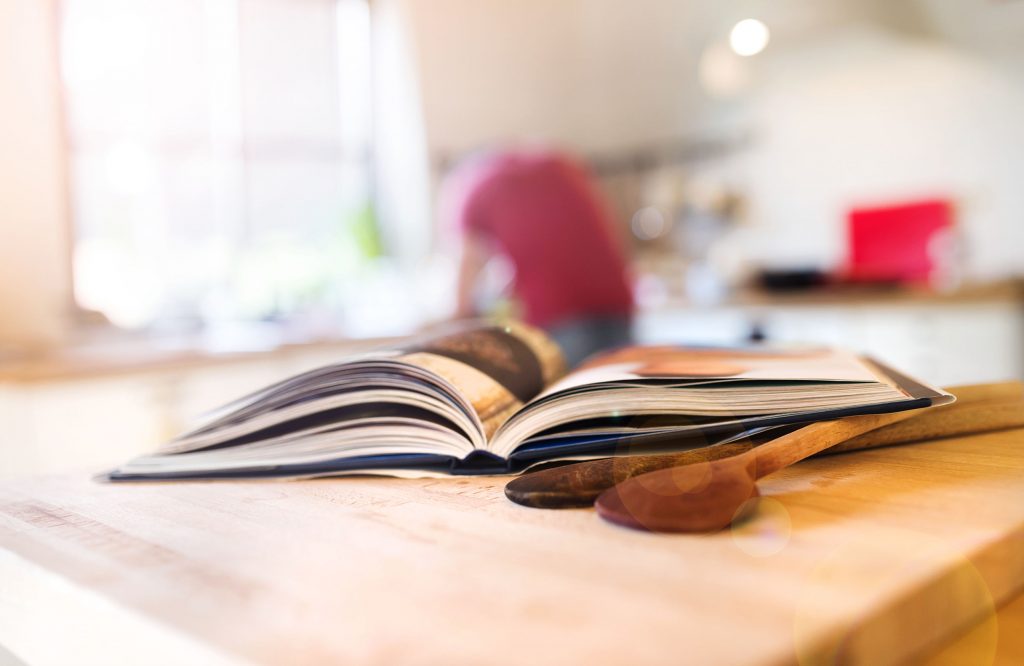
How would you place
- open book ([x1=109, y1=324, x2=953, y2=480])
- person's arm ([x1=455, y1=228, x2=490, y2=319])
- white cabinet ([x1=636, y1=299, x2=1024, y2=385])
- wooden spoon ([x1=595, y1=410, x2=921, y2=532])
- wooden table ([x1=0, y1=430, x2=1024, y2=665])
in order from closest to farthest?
wooden table ([x1=0, y1=430, x2=1024, y2=665]) → wooden spoon ([x1=595, y1=410, x2=921, y2=532]) → open book ([x1=109, y1=324, x2=953, y2=480]) → person's arm ([x1=455, y1=228, x2=490, y2=319]) → white cabinet ([x1=636, y1=299, x2=1024, y2=385])

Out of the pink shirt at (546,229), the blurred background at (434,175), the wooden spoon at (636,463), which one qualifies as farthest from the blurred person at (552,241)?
the wooden spoon at (636,463)

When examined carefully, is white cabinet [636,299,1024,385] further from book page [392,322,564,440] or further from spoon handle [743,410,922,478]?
spoon handle [743,410,922,478]

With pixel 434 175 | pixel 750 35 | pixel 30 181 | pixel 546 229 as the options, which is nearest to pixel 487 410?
pixel 546 229

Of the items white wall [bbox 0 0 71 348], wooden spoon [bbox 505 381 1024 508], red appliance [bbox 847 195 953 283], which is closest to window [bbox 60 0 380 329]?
white wall [bbox 0 0 71 348]

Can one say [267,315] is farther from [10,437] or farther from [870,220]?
[870,220]

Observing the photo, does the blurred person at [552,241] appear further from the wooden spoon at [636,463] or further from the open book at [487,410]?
the wooden spoon at [636,463]

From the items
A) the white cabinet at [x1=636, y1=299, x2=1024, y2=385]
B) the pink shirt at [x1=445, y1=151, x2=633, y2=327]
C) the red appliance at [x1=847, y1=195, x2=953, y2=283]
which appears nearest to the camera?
the pink shirt at [x1=445, y1=151, x2=633, y2=327]

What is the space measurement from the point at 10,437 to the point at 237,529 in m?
1.78

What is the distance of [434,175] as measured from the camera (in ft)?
12.8

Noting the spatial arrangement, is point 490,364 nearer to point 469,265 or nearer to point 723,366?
point 723,366

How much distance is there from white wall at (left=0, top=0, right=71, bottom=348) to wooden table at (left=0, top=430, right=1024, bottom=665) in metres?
2.65

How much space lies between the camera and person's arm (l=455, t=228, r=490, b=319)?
7.59 feet

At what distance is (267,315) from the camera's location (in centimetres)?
350

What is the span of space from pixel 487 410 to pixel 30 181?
274 cm
